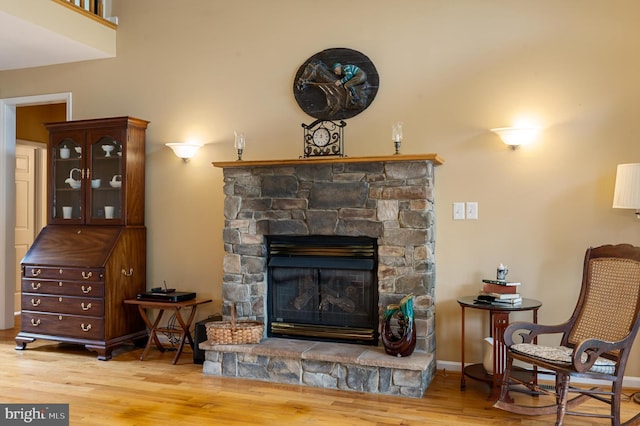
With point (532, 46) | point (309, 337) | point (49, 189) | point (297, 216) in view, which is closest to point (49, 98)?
point (49, 189)

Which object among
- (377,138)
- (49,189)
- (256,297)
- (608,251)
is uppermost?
(377,138)

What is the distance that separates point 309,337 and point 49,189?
2.80m

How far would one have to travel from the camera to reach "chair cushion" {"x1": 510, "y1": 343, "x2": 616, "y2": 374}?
310 cm

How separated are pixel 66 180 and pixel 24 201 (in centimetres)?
192

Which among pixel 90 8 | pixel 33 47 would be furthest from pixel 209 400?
pixel 90 8

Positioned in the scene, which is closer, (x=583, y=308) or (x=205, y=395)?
(x=583, y=308)

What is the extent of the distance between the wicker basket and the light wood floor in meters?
0.28

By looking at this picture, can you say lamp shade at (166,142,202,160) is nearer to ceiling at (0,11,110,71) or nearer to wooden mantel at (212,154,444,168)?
wooden mantel at (212,154,444,168)

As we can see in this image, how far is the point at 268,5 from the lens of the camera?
192 inches

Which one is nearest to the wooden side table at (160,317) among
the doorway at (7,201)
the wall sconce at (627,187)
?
the doorway at (7,201)

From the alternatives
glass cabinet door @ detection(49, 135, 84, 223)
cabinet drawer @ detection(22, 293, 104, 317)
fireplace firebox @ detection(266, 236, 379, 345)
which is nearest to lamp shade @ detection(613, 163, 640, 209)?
fireplace firebox @ detection(266, 236, 379, 345)

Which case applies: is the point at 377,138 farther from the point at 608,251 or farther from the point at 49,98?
the point at 49,98

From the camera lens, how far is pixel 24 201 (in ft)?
22.4

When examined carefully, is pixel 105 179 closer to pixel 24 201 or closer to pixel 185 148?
pixel 185 148
